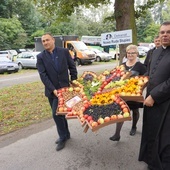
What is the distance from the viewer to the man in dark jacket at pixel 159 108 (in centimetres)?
301

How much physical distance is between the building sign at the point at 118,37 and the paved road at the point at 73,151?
354cm

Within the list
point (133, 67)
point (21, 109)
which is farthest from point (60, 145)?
point (21, 109)

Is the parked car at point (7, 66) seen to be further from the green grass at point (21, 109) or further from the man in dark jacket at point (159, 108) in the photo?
→ the man in dark jacket at point (159, 108)

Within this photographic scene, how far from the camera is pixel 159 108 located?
3162 mm

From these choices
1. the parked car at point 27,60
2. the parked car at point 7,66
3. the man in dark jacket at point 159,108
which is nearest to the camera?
the man in dark jacket at point 159,108

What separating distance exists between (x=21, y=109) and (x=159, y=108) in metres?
4.85

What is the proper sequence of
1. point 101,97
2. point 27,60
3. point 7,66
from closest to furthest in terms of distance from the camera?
point 101,97 < point 7,66 < point 27,60

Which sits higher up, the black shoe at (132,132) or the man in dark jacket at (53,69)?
the man in dark jacket at (53,69)

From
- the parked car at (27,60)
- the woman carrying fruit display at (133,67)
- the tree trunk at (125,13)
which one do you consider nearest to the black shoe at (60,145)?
the woman carrying fruit display at (133,67)

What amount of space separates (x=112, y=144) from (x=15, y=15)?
4432 cm

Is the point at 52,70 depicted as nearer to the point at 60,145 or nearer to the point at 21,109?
the point at 60,145

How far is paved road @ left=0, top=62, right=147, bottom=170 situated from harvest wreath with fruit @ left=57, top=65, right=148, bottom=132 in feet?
2.58

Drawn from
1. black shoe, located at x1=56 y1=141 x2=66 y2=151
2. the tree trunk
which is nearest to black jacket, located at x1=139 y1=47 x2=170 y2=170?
black shoe, located at x1=56 y1=141 x2=66 y2=151

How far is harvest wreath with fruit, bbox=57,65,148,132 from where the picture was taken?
3.14 m
